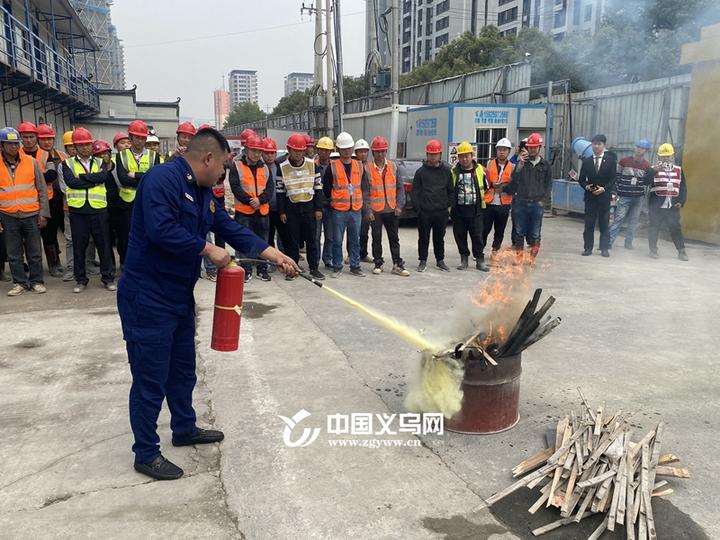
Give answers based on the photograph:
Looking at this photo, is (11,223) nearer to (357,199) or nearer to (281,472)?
(357,199)

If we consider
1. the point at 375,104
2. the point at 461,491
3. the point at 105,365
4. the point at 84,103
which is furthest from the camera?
the point at 375,104

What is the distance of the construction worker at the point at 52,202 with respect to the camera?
8148 mm

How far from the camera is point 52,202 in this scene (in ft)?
27.4

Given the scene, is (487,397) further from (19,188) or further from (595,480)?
(19,188)

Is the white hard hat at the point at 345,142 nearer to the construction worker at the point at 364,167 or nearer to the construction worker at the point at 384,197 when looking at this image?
the construction worker at the point at 364,167

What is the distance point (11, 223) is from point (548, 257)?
26.2ft

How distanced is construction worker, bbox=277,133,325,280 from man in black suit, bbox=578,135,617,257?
4.73 m

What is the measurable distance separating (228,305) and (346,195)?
511cm

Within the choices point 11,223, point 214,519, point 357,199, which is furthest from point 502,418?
point 11,223

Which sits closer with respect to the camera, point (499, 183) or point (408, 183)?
point (499, 183)

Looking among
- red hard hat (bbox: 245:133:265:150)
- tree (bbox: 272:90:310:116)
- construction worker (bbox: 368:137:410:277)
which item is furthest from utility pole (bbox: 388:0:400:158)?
tree (bbox: 272:90:310:116)

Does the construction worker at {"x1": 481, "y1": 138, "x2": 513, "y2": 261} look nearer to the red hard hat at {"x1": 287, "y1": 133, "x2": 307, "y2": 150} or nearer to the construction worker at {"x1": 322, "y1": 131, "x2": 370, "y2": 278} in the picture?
the construction worker at {"x1": 322, "y1": 131, "x2": 370, "y2": 278}

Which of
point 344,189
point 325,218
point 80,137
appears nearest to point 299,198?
point 344,189

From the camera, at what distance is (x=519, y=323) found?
362cm
